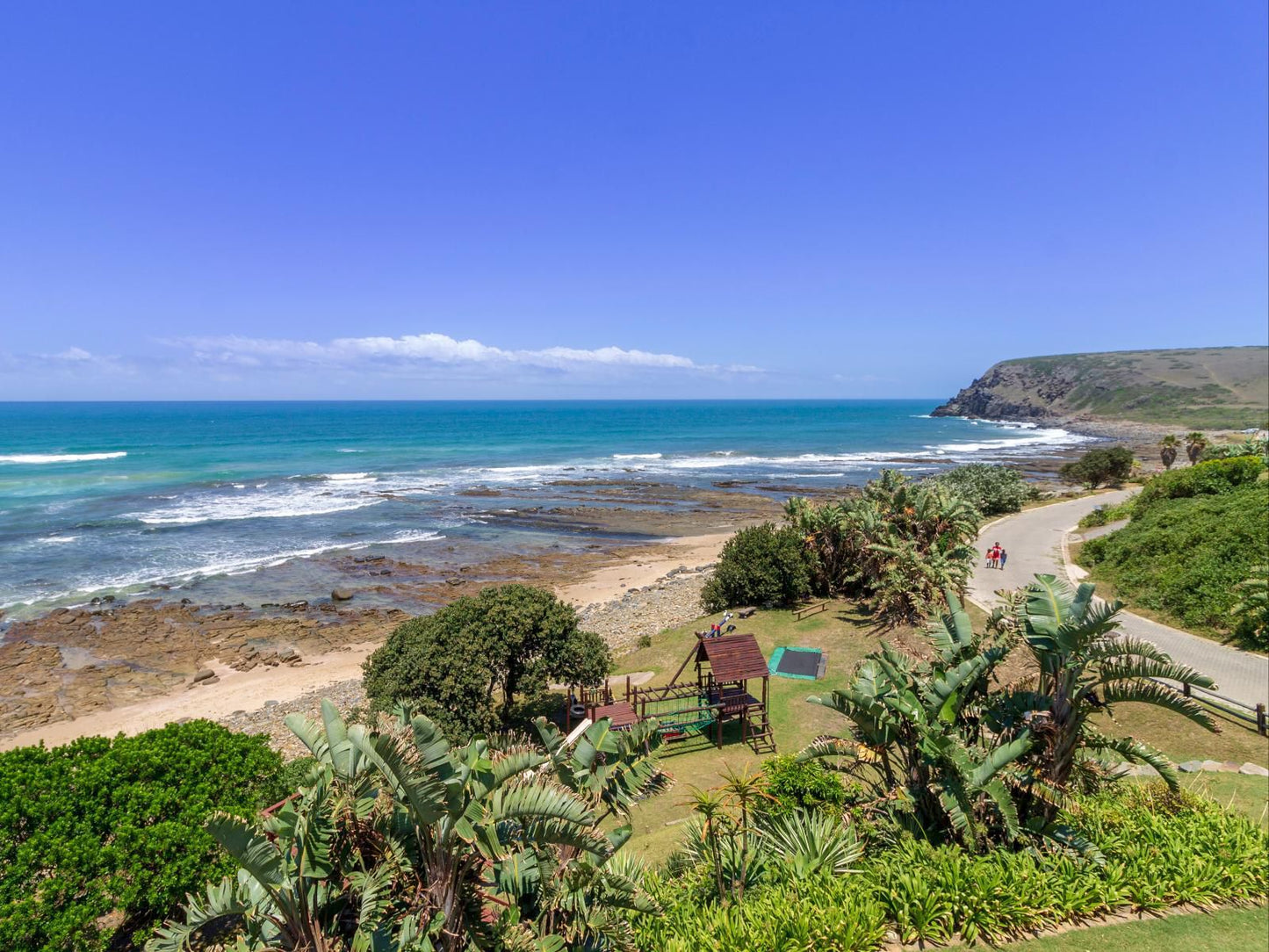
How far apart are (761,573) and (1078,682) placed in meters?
15.6

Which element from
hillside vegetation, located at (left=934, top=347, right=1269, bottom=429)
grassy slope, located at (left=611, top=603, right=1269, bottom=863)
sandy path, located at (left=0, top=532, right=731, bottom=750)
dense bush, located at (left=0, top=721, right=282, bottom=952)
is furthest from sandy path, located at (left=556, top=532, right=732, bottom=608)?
hillside vegetation, located at (left=934, top=347, right=1269, bottom=429)

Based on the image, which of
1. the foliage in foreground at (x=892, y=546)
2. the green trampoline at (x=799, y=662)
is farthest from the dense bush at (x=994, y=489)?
the green trampoline at (x=799, y=662)

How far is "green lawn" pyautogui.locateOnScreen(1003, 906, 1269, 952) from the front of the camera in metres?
6.89

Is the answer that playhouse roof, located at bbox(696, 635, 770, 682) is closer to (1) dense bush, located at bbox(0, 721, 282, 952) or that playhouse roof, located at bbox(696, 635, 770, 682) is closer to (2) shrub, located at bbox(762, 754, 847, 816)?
(2) shrub, located at bbox(762, 754, 847, 816)

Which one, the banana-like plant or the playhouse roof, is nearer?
the banana-like plant

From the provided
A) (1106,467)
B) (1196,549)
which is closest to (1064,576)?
(1196,549)

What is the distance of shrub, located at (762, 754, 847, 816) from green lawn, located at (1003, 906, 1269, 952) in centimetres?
271

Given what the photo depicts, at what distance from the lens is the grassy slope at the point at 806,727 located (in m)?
11.2

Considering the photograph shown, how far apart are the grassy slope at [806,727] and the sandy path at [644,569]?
7.87 meters

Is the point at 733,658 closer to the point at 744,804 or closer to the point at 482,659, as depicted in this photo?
the point at 482,659

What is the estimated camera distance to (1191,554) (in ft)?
71.5

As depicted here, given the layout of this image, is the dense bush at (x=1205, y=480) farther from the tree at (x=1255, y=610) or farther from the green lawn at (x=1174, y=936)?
the green lawn at (x=1174, y=936)

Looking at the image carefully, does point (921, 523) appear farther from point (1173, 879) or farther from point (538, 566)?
point (538, 566)

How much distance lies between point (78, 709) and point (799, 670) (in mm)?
21411
